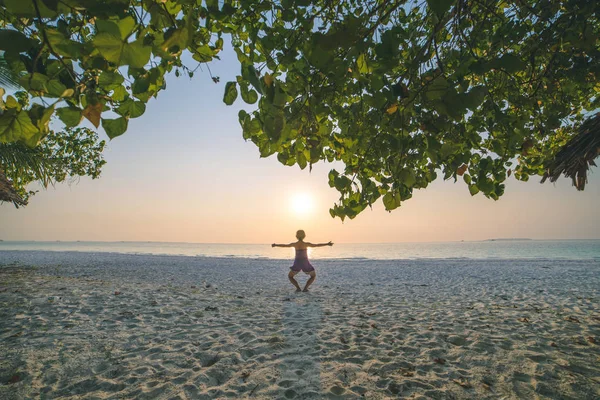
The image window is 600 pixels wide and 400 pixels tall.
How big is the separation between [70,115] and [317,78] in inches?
76.4

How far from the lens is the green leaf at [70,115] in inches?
43.0

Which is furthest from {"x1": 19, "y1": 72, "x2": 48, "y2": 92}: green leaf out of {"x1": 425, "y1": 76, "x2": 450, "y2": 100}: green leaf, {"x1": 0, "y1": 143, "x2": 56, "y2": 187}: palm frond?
{"x1": 0, "y1": 143, "x2": 56, "y2": 187}: palm frond

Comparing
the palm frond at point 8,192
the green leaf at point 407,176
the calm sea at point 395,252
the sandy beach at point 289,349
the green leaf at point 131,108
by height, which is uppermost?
the palm frond at point 8,192

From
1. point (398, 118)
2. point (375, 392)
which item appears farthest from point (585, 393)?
point (398, 118)

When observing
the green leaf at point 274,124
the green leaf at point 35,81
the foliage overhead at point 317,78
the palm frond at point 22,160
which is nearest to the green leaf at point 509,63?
the foliage overhead at point 317,78

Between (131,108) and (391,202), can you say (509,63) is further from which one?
(131,108)

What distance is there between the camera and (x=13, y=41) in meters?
1.03

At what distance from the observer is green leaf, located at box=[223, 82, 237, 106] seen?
1.72 metres

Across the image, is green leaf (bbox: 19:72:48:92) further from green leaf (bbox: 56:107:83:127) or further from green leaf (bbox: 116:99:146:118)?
green leaf (bbox: 116:99:146:118)

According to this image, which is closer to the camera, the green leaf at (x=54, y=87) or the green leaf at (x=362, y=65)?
the green leaf at (x=54, y=87)

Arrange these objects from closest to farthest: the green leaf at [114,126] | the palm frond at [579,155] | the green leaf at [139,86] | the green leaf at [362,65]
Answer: the green leaf at [114,126] → the green leaf at [139,86] → the green leaf at [362,65] → the palm frond at [579,155]

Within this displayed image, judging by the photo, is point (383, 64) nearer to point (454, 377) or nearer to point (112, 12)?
point (112, 12)

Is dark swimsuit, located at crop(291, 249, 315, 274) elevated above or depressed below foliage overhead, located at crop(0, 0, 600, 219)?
below

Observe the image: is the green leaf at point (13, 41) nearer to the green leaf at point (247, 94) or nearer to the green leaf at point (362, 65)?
the green leaf at point (247, 94)
